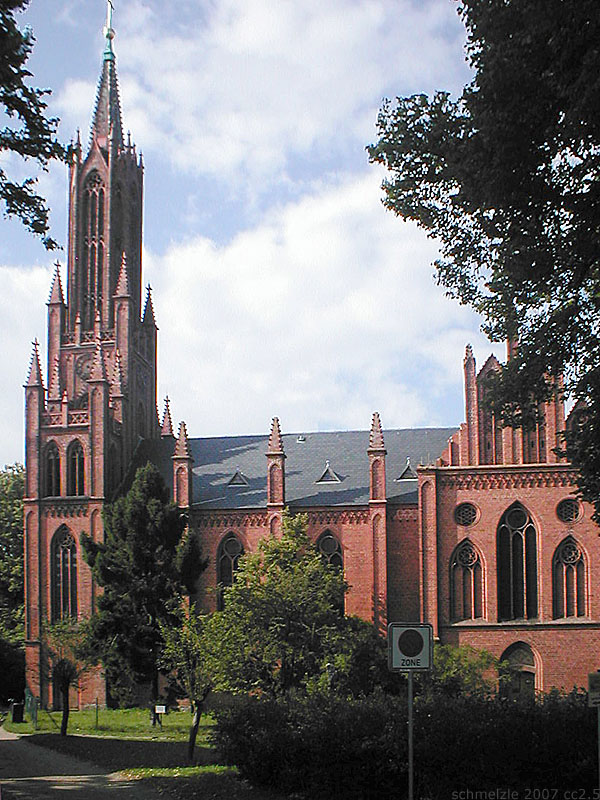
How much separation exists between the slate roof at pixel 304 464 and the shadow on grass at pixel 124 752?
18.3 m

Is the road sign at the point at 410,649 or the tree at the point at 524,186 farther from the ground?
the tree at the point at 524,186

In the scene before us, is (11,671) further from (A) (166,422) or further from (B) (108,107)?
(B) (108,107)

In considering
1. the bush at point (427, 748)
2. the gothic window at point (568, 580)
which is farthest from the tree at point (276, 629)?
the bush at point (427, 748)

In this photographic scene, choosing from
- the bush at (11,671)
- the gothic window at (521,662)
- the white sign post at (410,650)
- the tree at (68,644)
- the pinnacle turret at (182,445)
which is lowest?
the bush at (11,671)

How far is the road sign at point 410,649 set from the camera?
13.2 m

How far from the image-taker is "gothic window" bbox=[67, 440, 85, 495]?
167 feet

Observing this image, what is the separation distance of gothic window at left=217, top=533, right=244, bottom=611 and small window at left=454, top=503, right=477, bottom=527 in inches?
427

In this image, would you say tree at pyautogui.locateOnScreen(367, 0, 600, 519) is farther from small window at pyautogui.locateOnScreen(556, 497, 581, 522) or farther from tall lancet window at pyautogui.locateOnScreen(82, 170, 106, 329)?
tall lancet window at pyautogui.locateOnScreen(82, 170, 106, 329)

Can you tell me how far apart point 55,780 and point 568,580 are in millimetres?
29160

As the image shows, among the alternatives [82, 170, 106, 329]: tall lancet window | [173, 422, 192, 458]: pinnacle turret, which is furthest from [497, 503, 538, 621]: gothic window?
[82, 170, 106, 329]: tall lancet window

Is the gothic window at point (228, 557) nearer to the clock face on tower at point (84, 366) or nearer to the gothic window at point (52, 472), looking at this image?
the gothic window at point (52, 472)

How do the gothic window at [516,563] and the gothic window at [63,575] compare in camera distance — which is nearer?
the gothic window at [516,563]

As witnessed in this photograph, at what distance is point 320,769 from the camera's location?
1556cm

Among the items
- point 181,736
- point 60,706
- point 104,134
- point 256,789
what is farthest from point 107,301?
point 256,789
